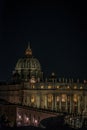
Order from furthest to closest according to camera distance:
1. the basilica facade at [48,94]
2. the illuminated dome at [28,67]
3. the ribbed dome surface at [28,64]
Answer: the ribbed dome surface at [28,64] → the illuminated dome at [28,67] → the basilica facade at [48,94]

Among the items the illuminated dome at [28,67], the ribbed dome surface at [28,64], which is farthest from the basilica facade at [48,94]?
the ribbed dome surface at [28,64]

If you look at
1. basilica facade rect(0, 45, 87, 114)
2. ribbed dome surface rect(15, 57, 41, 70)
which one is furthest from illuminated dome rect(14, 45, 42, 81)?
basilica facade rect(0, 45, 87, 114)

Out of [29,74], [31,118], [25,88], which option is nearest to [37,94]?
[25,88]

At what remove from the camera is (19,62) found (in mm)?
147750

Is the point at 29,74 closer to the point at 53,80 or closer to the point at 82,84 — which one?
the point at 53,80

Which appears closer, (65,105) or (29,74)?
(65,105)

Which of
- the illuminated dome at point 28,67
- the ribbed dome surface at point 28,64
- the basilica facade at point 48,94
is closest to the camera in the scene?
the basilica facade at point 48,94

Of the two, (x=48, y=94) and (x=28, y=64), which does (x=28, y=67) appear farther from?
(x=48, y=94)

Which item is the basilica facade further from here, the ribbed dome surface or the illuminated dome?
the ribbed dome surface

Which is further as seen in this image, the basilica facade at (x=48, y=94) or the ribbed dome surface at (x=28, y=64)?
the ribbed dome surface at (x=28, y=64)

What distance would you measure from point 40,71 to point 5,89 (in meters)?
20.1

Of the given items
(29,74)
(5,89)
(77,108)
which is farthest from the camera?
(29,74)

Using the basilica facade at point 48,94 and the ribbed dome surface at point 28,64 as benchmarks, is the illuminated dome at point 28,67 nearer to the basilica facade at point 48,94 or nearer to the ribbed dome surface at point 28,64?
the ribbed dome surface at point 28,64

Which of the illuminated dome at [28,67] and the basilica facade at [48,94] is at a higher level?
the illuminated dome at [28,67]
